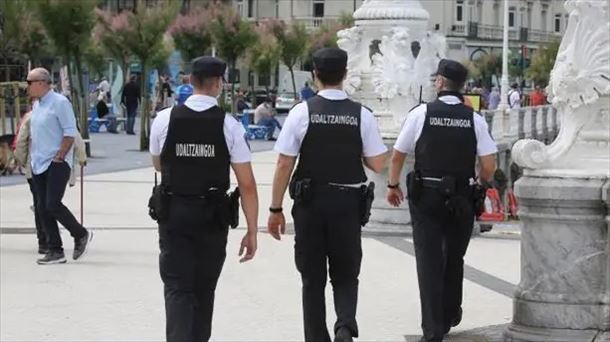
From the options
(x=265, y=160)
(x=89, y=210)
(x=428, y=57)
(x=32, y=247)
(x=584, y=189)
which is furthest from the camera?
(x=265, y=160)

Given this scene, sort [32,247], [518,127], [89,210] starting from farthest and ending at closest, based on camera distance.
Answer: [518,127]
[89,210]
[32,247]

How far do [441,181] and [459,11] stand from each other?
78.4 m

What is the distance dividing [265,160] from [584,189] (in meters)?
21.4

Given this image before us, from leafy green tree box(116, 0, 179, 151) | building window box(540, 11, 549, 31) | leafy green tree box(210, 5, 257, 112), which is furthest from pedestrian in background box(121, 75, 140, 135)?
building window box(540, 11, 549, 31)

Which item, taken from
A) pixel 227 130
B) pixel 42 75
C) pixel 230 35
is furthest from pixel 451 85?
pixel 230 35

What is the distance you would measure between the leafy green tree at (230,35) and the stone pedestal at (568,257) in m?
35.0

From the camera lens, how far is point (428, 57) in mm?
16047

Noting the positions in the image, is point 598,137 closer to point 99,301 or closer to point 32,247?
point 99,301

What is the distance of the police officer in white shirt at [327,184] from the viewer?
779 cm

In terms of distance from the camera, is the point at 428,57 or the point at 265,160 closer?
the point at 428,57

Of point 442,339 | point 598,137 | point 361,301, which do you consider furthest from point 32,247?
point 598,137

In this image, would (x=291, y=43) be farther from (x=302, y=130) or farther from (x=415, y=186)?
(x=302, y=130)

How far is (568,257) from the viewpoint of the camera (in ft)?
26.3

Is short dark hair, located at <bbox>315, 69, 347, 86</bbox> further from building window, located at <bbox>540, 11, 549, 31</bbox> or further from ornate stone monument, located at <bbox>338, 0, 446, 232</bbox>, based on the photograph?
building window, located at <bbox>540, 11, 549, 31</bbox>
